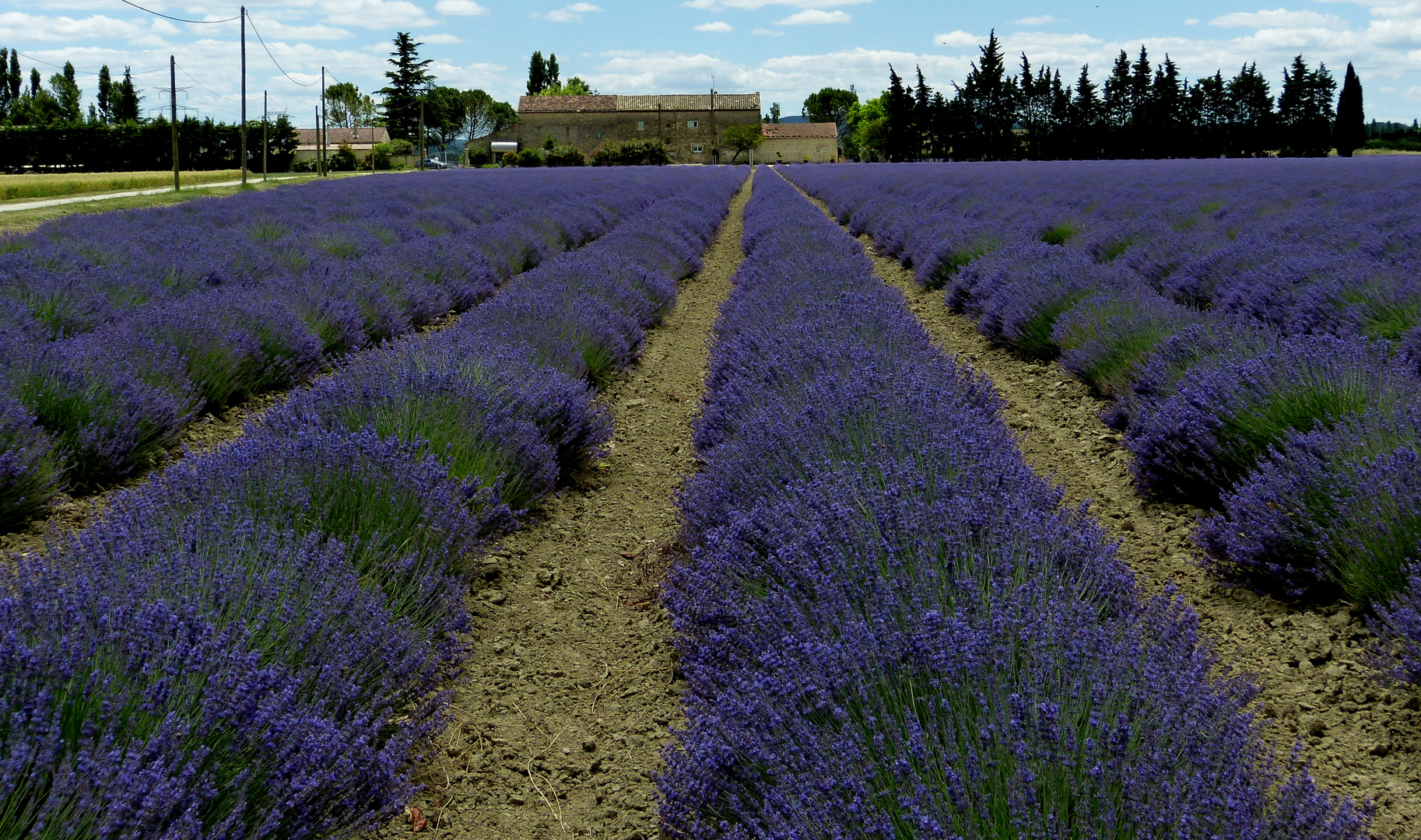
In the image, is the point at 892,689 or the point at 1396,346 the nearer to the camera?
the point at 892,689

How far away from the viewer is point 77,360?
4.63 meters

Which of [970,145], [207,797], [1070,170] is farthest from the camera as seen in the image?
[970,145]

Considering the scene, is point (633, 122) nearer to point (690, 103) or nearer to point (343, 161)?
point (690, 103)

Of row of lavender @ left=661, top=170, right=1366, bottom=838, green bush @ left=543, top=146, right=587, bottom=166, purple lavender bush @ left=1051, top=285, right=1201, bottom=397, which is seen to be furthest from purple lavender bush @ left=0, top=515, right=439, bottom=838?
green bush @ left=543, top=146, right=587, bottom=166

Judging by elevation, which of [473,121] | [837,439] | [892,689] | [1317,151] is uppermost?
[473,121]

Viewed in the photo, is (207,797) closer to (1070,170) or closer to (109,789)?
(109,789)

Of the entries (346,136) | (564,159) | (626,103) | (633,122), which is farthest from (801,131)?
(346,136)

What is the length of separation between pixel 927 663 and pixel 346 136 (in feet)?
303

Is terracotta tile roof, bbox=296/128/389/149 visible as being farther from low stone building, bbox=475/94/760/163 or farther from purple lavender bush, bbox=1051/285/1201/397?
purple lavender bush, bbox=1051/285/1201/397

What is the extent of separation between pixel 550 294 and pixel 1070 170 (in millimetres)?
22787

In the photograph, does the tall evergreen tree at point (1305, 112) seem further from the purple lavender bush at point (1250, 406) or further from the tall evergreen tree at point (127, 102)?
the tall evergreen tree at point (127, 102)

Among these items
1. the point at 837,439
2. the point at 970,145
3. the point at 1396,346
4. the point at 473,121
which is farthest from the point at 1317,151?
the point at 473,121

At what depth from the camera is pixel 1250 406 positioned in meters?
3.87

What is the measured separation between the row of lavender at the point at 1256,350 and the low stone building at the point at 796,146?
66252 mm
